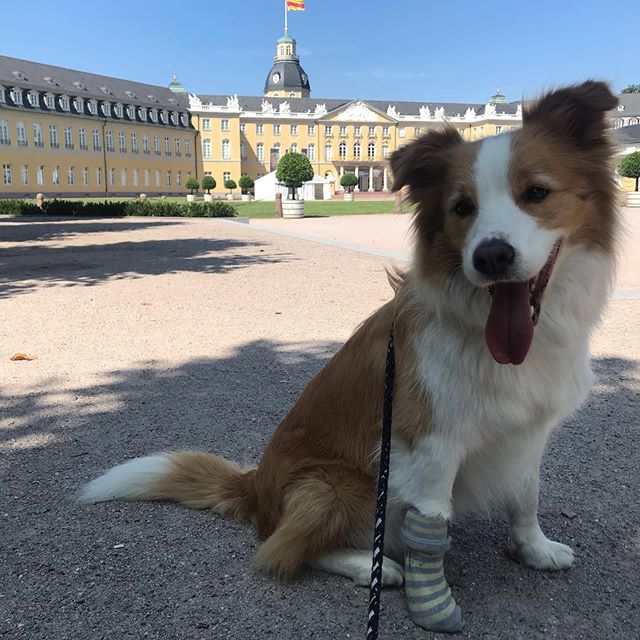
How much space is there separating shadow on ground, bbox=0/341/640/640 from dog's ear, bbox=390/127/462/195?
5.32 feet

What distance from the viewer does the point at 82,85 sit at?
7956cm

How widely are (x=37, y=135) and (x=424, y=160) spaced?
8192 centimetres

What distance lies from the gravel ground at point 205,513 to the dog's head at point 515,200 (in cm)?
50

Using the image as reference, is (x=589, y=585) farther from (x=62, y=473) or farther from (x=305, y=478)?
(x=62, y=473)

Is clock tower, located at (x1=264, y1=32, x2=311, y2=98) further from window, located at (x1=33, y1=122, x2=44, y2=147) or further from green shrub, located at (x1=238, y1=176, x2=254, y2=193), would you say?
window, located at (x1=33, y1=122, x2=44, y2=147)

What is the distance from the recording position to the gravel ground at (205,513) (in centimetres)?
225

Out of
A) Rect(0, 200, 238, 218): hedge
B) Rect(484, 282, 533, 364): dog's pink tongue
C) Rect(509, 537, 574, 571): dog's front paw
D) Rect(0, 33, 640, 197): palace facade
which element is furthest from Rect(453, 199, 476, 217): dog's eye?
Rect(0, 33, 640, 197): palace facade

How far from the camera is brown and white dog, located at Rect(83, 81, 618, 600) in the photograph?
204 cm

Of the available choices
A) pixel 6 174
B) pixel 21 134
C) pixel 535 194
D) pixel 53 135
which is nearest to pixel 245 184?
pixel 53 135

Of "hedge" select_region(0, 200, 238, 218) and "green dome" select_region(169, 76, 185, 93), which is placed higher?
"green dome" select_region(169, 76, 185, 93)

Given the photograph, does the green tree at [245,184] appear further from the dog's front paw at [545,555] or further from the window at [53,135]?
the dog's front paw at [545,555]

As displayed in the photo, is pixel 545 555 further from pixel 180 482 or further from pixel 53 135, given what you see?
pixel 53 135

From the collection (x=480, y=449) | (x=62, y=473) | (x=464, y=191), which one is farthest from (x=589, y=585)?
(x=62, y=473)

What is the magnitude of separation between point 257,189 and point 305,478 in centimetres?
6636
